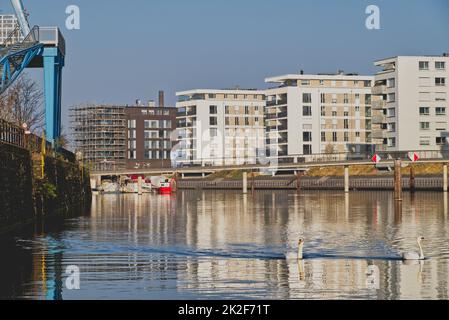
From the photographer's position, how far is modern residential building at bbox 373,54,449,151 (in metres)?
158

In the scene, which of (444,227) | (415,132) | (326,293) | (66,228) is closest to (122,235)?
(66,228)

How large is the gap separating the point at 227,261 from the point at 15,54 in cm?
4048

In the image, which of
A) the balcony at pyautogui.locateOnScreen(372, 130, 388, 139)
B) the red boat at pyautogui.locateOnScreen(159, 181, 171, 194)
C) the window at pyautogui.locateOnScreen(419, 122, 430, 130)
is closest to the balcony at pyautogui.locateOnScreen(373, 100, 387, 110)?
the balcony at pyautogui.locateOnScreen(372, 130, 388, 139)

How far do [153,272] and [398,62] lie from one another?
439ft

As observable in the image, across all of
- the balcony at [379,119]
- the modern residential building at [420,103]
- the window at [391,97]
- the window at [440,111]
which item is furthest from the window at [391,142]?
the window at [440,111]

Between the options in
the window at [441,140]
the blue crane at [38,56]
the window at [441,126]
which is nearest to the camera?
the blue crane at [38,56]

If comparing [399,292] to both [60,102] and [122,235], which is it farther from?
[60,102]

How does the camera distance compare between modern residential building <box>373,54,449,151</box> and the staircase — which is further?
modern residential building <box>373,54,449,151</box>

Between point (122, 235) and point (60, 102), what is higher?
point (60, 102)

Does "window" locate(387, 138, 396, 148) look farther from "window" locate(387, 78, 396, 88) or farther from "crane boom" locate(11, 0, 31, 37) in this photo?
"crane boom" locate(11, 0, 31, 37)

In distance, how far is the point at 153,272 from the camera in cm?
3058

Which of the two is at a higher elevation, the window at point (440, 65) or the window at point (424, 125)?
the window at point (440, 65)

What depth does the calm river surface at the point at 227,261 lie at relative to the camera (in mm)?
25953

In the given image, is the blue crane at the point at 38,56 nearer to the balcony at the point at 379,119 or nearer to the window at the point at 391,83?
the window at the point at 391,83
